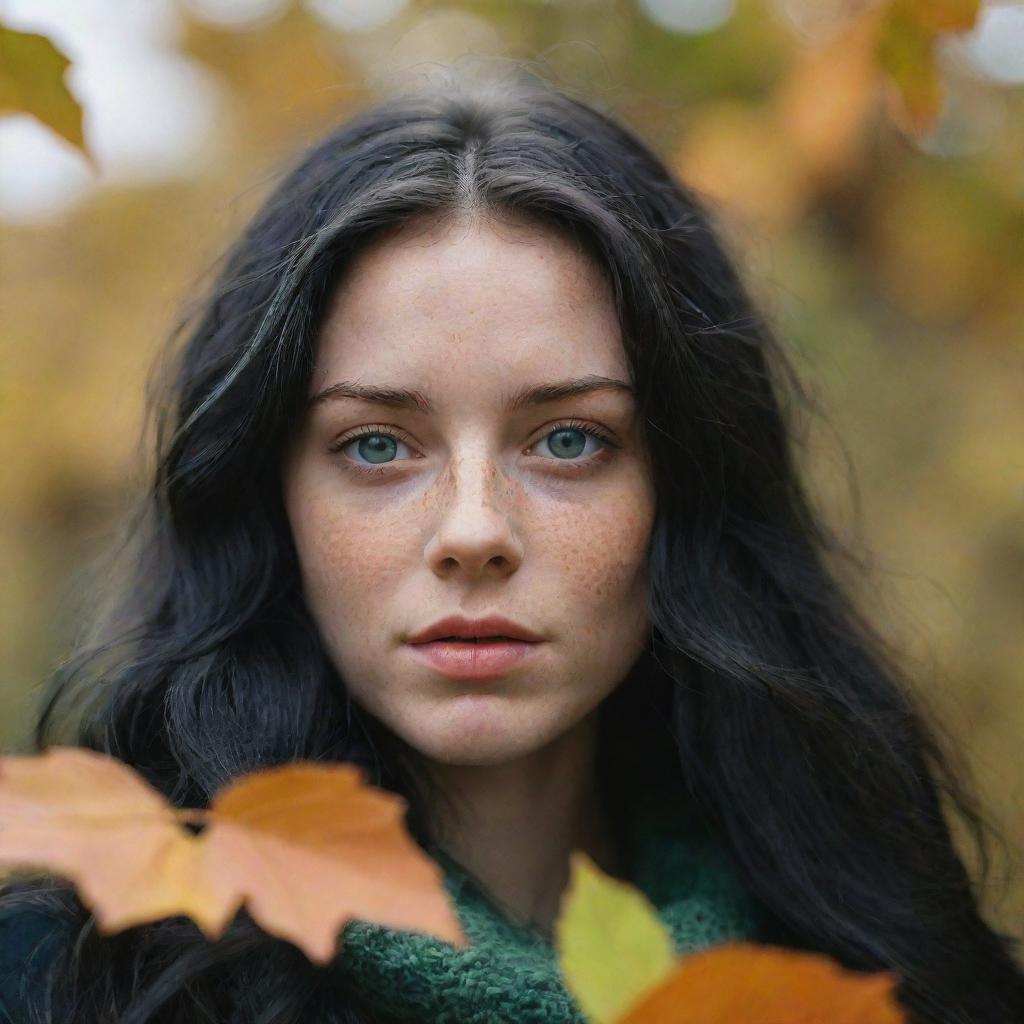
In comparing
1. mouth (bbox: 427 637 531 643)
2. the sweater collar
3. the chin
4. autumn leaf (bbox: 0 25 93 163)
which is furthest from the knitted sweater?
autumn leaf (bbox: 0 25 93 163)

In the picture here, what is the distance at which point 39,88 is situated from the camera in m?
0.93

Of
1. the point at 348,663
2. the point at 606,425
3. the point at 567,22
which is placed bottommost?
the point at 348,663

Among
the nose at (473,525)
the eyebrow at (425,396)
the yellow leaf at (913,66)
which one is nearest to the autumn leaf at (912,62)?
the yellow leaf at (913,66)

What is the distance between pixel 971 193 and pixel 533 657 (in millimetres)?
1752

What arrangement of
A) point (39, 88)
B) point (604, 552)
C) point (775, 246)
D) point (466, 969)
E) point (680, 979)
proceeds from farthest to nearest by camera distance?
point (775, 246)
point (604, 552)
point (466, 969)
point (39, 88)
point (680, 979)

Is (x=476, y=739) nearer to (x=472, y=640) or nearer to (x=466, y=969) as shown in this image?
(x=472, y=640)

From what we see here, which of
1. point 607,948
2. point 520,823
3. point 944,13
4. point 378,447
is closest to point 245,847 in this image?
point 607,948

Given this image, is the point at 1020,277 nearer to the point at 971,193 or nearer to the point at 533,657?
the point at 971,193

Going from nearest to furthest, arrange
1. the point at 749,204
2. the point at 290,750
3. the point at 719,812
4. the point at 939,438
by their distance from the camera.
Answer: the point at 290,750, the point at 719,812, the point at 749,204, the point at 939,438

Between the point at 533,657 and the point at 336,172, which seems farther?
the point at 336,172

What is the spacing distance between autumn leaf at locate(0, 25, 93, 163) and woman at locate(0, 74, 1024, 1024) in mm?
376

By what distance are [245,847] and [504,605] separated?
548 millimetres

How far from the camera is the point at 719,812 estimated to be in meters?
1.48

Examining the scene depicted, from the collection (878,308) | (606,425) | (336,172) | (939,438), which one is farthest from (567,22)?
(606,425)
